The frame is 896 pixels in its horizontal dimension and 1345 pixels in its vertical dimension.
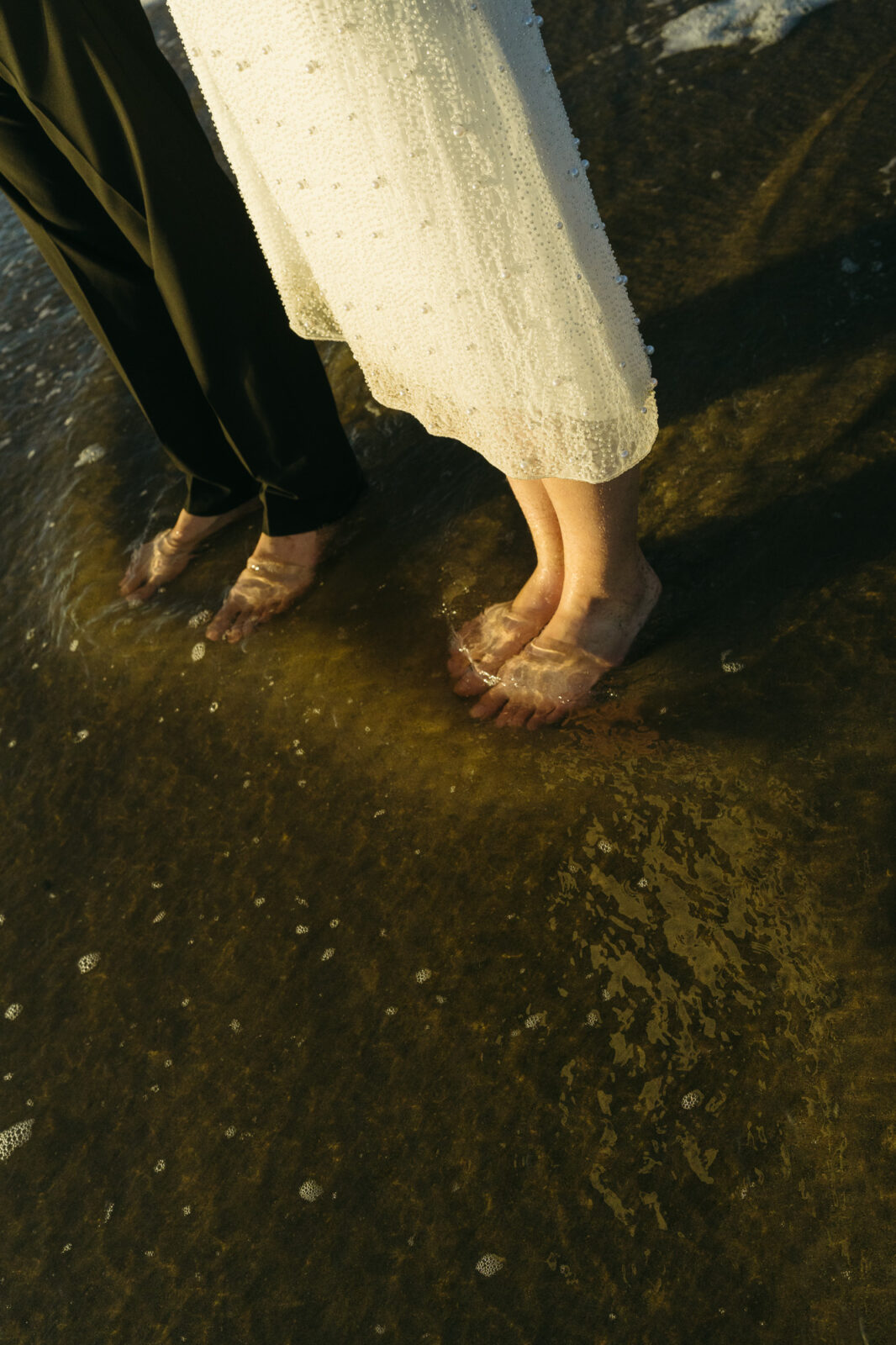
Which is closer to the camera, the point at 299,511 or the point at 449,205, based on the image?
the point at 449,205

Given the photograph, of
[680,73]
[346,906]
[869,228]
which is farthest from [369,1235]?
[680,73]

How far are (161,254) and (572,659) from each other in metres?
0.93

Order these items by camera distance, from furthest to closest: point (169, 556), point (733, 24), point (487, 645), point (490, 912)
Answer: point (733, 24)
point (169, 556)
point (487, 645)
point (490, 912)

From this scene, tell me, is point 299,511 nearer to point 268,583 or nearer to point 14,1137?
point 268,583

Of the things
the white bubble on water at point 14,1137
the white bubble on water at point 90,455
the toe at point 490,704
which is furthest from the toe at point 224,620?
the white bubble on water at point 14,1137

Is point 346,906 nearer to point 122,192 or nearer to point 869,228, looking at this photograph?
point 122,192

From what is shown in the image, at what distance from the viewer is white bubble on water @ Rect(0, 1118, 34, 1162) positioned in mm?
1329

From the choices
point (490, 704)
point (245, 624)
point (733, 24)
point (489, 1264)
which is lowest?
point (489, 1264)

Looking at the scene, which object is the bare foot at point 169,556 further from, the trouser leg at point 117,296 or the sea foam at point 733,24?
the sea foam at point 733,24

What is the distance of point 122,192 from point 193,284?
0.53 ft

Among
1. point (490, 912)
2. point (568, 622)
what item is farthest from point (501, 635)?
point (490, 912)

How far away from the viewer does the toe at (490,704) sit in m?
1.54

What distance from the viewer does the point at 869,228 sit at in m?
1.96

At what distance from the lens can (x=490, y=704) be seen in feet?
5.07
